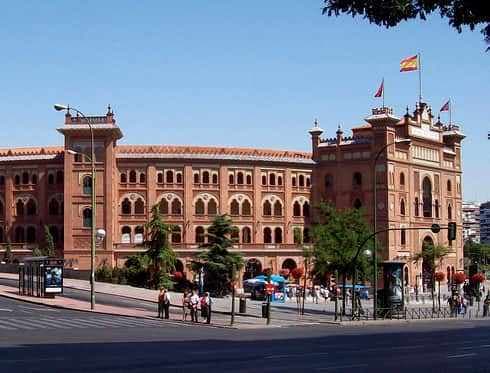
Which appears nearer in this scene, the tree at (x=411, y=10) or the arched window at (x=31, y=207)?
the tree at (x=411, y=10)

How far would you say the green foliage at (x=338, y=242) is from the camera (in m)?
60.5

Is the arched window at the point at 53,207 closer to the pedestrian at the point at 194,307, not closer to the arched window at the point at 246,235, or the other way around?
the arched window at the point at 246,235

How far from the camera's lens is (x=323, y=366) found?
76.6ft

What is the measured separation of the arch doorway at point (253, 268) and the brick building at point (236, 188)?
6.3 inches

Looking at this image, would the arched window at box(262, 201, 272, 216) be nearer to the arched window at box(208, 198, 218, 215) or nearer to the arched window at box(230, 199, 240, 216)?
the arched window at box(230, 199, 240, 216)

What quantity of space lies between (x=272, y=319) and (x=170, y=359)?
1074 inches

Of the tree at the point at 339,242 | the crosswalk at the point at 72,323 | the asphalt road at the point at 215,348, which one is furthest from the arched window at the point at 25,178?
the asphalt road at the point at 215,348

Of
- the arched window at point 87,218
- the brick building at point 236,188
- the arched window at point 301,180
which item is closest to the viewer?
the arched window at point 87,218

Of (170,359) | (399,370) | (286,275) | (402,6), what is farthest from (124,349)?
(286,275)

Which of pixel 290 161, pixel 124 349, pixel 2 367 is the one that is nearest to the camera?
pixel 2 367

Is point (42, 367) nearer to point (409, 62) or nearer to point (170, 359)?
point (170, 359)

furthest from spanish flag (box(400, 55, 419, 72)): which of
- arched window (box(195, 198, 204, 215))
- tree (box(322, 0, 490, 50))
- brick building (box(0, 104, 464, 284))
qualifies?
tree (box(322, 0, 490, 50))

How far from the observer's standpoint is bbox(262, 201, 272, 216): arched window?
355 ft

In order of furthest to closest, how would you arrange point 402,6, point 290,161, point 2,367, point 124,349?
1. point 290,161
2. point 124,349
3. point 2,367
4. point 402,6
